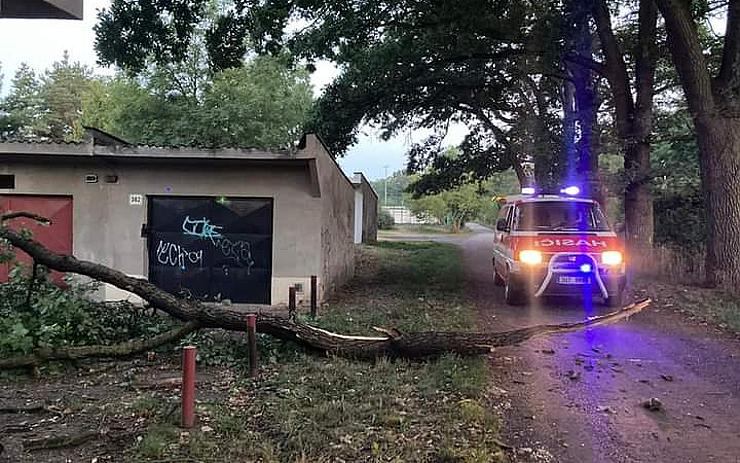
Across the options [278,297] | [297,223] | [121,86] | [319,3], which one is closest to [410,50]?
[319,3]

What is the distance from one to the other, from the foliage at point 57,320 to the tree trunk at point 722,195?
34.5ft

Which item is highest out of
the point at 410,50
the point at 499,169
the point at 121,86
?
the point at 121,86

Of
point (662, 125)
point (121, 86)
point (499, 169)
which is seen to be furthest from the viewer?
point (121, 86)

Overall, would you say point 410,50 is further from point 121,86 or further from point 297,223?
point 121,86

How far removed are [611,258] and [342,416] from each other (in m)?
7.18

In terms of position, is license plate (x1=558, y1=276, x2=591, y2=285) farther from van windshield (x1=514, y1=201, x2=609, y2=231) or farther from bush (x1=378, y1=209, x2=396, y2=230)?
bush (x1=378, y1=209, x2=396, y2=230)

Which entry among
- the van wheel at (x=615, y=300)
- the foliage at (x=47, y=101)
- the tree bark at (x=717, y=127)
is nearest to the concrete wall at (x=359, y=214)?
the tree bark at (x=717, y=127)

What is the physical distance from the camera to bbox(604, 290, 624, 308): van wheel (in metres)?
11.0

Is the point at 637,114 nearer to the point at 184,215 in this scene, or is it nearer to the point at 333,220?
the point at 333,220

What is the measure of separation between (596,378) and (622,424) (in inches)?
57.1

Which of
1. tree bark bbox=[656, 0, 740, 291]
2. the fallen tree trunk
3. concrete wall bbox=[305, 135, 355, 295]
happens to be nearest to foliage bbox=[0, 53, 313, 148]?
concrete wall bbox=[305, 135, 355, 295]

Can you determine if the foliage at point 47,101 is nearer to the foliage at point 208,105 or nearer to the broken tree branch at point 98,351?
the foliage at point 208,105

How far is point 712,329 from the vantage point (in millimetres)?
9312

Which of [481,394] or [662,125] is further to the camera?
[662,125]
